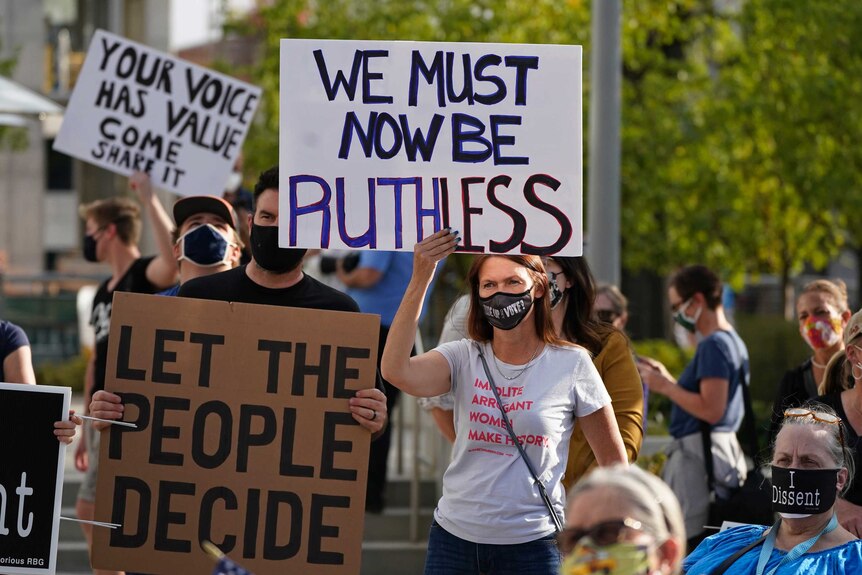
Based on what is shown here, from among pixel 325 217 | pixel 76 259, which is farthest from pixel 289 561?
pixel 76 259

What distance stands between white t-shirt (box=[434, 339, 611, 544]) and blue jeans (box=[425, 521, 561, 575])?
0.03m

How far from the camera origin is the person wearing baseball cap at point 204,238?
5.79m

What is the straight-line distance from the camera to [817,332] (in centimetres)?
668

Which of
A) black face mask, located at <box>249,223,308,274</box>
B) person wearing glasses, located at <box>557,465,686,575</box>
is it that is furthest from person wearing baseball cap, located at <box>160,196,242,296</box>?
person wearing glasses, located at <box>557,465,686,575</box>

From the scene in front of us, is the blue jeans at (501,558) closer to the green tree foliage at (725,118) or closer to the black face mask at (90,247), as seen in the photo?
the black face mask at (90,247)

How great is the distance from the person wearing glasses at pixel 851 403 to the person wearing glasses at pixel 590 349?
792 mm

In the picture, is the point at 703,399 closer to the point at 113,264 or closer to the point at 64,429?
the point at 113,264

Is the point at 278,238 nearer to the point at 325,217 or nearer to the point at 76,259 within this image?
the point at 325,217

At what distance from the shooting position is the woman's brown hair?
4.69 metres

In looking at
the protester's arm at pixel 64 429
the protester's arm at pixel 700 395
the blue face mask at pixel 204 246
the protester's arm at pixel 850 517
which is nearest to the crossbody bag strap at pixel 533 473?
the protester's arm at pixel 850 517

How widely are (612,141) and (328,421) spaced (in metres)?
5.07

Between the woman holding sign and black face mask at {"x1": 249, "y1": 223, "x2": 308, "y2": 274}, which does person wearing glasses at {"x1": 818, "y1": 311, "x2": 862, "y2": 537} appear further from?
black face mask at {"x1": 249, "y1": 223, "x2": 308, "y2": 274}

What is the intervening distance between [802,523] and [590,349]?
1014 mm

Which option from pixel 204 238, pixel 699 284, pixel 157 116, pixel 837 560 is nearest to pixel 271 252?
pixel 204 238
